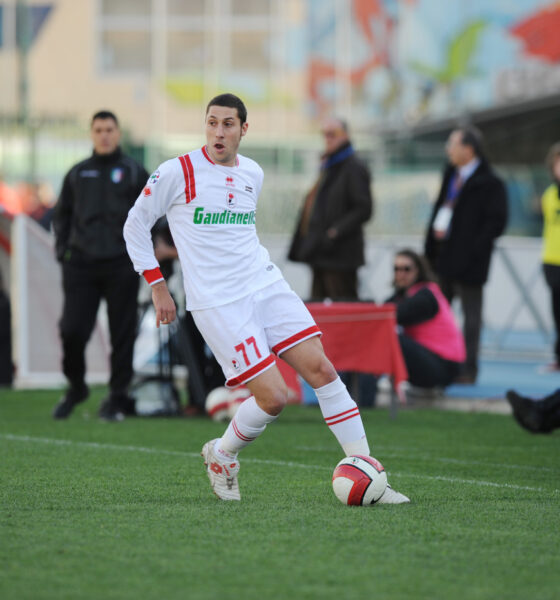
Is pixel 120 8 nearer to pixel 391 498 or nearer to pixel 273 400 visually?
pixel 273 400

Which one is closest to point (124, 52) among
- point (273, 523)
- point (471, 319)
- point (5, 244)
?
point (5, 244)

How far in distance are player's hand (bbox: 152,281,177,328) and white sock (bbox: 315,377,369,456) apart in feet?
2.47

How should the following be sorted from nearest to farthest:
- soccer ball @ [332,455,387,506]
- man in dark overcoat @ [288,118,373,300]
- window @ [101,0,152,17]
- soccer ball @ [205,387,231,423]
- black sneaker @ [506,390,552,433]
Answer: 1. soccer ball @ [332,455,387,506]
2. black sneaker @ [506,390,552,433]
3. soccer ball @ [205,387,231,423]
4. man in dark overcoat @ [288,118,373,300]
5. window @ [101,0,152,17]

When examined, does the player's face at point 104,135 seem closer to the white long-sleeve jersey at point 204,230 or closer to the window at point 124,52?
the white long-sleeve jersey at point 204,230

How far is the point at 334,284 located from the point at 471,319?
1.40 metres

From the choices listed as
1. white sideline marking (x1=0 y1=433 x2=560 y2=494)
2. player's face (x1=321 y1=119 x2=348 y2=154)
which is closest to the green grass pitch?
white sideline marking (x1=0 y1=433 x2=560 y2=494)

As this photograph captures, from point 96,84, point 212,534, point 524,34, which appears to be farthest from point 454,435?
point 96,84

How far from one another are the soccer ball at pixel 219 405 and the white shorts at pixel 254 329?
4.20m

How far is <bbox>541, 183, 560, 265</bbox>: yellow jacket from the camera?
500 inches

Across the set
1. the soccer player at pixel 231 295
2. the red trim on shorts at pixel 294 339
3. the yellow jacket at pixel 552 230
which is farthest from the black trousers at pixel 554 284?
the red trim on shorts at pixel 294 339

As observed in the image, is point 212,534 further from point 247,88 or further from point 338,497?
point 247,88

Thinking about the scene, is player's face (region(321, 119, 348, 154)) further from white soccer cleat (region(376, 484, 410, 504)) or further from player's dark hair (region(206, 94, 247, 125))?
white soccer cleat (region(376, 484, 410, 504))

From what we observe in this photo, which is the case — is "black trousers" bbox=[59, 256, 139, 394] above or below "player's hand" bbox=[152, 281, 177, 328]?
below

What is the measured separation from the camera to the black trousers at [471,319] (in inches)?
486
